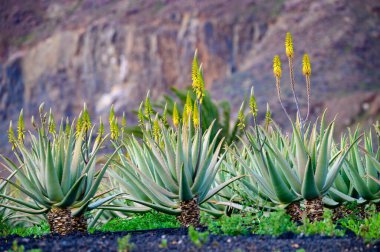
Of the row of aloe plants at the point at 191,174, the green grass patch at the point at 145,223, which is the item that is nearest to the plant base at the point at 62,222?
the row of aloe plants at the point at 191,174

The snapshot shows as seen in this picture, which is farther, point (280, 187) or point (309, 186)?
point (280, 187)

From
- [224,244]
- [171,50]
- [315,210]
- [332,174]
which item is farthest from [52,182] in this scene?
[171,50]

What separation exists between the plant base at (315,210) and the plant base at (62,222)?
224 centimetres

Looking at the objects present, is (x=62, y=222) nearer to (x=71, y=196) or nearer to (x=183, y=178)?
(x=71, y=196)

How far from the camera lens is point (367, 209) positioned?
838 cm

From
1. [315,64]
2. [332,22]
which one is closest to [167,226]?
[315,64]

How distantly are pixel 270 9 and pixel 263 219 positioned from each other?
65848mm

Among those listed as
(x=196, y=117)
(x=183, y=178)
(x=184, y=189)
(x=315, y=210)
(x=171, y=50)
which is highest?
(x=171, y=50)

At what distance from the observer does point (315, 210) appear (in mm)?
7520

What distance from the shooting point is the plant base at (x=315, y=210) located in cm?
750

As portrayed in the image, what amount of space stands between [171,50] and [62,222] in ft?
218

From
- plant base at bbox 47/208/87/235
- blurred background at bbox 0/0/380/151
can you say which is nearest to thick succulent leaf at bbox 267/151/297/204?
plant base at bbox 47/208/87/235

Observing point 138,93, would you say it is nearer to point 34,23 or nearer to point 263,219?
point 34,23

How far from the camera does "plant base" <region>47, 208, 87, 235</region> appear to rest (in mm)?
7694
